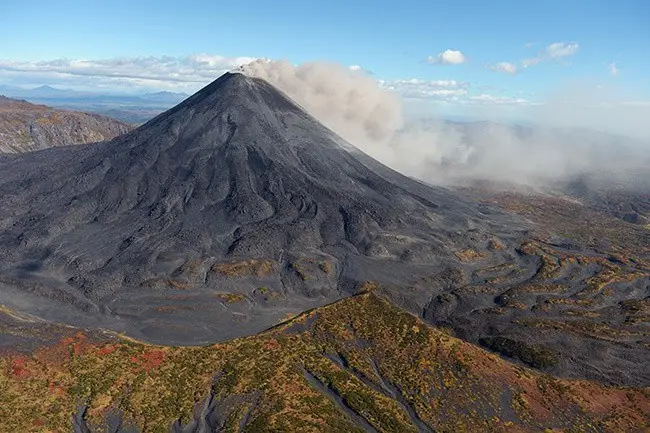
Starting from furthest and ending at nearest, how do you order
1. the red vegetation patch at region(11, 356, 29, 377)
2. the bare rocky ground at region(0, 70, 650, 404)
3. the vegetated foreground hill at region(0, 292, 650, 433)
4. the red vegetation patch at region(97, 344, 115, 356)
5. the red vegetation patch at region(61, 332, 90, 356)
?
the bare rocky ground at region(0, 70, 650, 404), the red vegetation patch at region(97, 344, 115, 356), the red vegetation patch at region(61, 332, 90, 356), the red vegetation patch at region(11, 356, 29, 377), the vegetated foreground hill at region(0, 292, 650, 433)

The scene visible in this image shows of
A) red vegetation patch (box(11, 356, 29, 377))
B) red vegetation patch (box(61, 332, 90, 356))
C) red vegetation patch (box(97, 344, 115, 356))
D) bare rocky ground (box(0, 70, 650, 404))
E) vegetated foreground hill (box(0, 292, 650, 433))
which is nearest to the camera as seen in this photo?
vegetated foreground hill (box(0, 292, 650, 433))

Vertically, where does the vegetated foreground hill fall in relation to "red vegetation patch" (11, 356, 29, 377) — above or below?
below

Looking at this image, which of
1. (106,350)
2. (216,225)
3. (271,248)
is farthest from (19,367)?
(216,225)

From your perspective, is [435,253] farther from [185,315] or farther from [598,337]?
[185,315]

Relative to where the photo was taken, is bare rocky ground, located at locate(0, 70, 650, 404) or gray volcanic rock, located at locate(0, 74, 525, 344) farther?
gray volcanic rock, located at locate(0, 74, 525, 344)

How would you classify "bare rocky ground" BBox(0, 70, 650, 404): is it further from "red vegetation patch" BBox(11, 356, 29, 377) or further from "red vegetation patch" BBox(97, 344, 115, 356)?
"red vegetation patch" BBox(11, 356, 29, 377)

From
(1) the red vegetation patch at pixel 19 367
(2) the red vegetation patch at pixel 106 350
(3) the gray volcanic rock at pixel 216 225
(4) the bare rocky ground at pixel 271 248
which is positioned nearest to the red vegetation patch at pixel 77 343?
(2) the red vegetation patch at pixel 106 350

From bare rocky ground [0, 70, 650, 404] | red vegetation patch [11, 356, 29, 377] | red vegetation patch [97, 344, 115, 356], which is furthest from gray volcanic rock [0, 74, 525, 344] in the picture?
red vegetation patch [11, 356, 29, 377]
